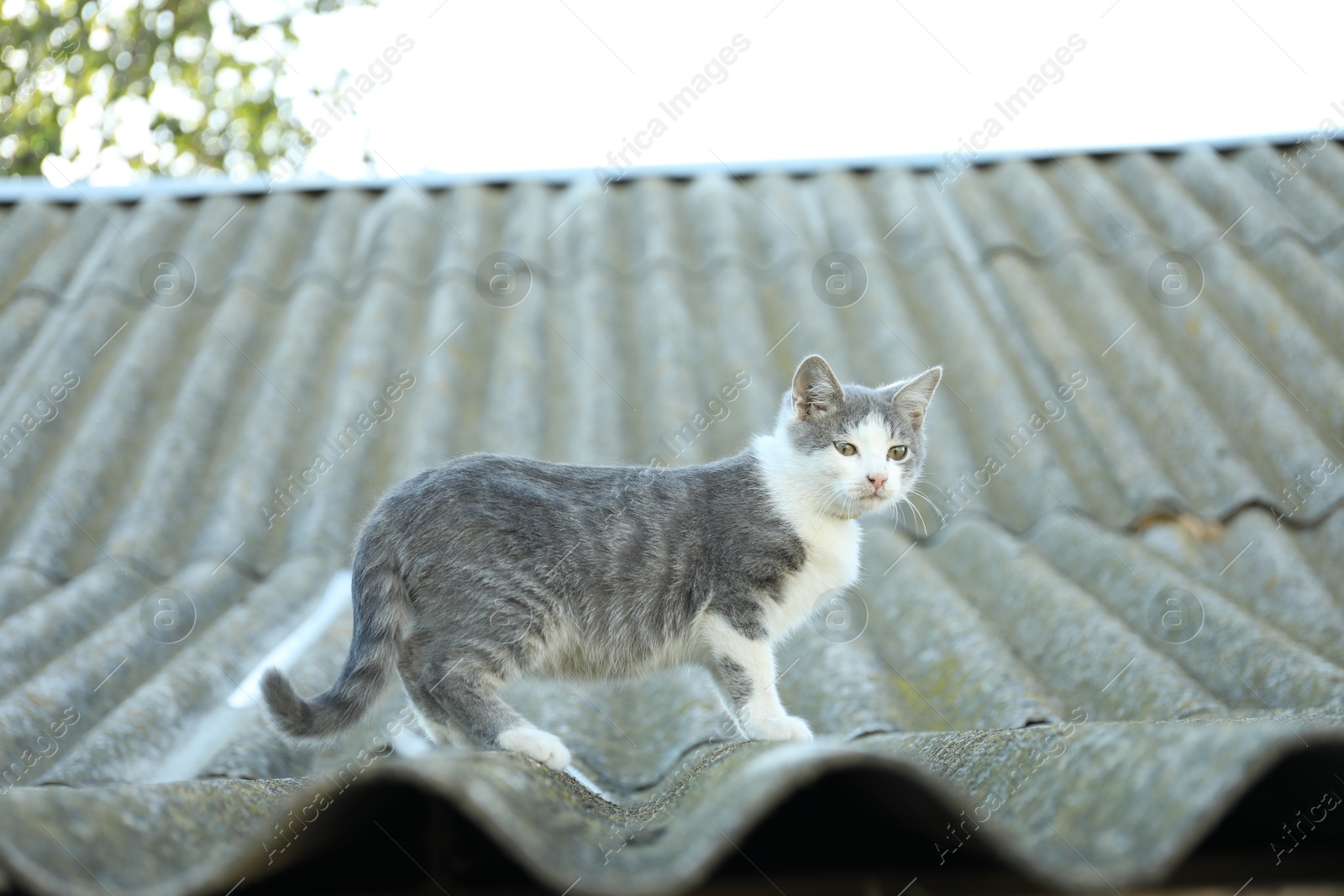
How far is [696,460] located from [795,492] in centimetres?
115

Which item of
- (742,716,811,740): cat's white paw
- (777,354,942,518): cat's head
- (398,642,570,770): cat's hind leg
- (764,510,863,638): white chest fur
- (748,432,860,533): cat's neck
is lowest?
(398,642,570,770): cat's hind leg

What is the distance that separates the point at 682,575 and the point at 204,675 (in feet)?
4.00

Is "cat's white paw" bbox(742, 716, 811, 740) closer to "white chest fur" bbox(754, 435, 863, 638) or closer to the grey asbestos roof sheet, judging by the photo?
the grey asbestos roof sheet

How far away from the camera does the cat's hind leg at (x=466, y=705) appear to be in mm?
2107

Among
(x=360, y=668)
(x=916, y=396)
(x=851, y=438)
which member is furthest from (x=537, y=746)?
(x=916, y=396)

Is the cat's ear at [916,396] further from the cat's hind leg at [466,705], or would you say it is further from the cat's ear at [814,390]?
the cat's hind leg at [466,705]

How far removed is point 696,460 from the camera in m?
3.78

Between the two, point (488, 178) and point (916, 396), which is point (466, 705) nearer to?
point (916, 396)

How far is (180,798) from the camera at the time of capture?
154 cm

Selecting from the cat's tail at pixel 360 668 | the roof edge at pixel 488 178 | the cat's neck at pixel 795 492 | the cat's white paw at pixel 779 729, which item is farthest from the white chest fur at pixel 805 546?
the roof edge at pixel 488 178

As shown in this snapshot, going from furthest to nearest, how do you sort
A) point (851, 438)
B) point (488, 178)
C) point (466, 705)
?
point (488, 178) → point (851, 438) → point (466, 705)

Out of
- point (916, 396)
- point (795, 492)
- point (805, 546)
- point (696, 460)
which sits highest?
point (916, 396)

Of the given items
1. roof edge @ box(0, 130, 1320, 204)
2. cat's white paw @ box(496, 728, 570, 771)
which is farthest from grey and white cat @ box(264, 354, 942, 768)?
roof edge @ box(0, 130, 1320, 204)

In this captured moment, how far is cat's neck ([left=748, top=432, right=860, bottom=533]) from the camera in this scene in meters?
2.62
